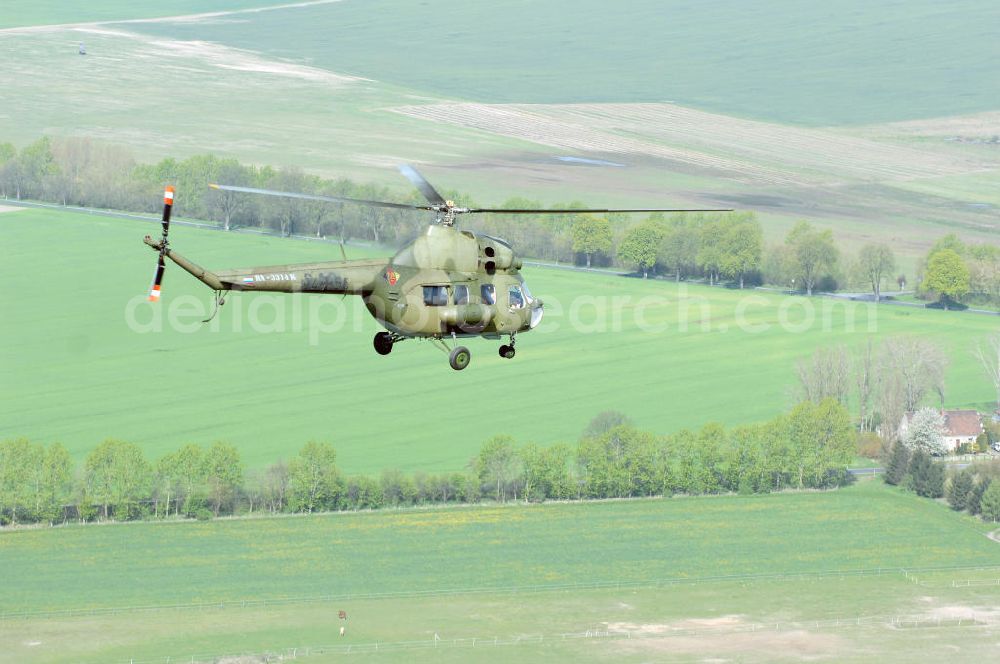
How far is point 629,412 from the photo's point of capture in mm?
141375

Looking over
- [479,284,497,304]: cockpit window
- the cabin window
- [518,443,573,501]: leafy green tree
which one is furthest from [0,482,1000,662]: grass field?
the cabin window

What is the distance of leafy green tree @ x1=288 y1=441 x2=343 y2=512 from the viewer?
122812mm

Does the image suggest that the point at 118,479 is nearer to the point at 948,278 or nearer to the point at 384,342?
the point at 384,342

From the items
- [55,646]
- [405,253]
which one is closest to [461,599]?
[55,646]

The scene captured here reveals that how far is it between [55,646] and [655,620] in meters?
32.9

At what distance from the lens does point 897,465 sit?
13025cm

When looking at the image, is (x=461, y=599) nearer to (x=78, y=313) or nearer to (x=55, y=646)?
(x=55, y=646)

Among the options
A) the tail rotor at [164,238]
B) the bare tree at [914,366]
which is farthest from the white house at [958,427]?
the tail rotor at [164,238]

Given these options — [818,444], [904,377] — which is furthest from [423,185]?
[904,377]

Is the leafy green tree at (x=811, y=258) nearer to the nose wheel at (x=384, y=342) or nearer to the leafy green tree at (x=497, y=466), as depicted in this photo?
the leafy green tree at (x=497, y=466)

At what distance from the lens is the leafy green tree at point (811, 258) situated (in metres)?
180

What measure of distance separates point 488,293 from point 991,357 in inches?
4089

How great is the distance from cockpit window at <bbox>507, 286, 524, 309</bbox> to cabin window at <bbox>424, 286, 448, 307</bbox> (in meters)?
2.60

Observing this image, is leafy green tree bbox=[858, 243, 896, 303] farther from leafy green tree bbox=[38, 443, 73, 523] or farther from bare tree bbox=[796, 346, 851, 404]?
leafy green tree bbox=[38, 443, 73, 523]
